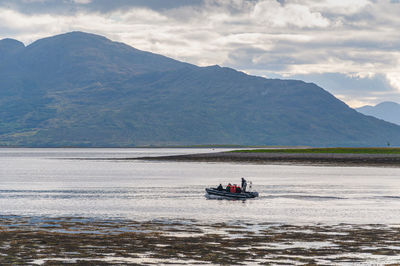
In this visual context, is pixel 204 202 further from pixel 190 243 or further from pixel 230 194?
pixel 190 243

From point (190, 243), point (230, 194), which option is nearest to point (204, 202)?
point (230, 194)

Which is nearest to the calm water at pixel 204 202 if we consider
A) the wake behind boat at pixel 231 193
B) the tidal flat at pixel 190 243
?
the wake behind boat at pixel 231 193

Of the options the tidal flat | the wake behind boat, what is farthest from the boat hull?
the tidal flat

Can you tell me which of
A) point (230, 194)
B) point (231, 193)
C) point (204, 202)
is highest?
point (231, 193)

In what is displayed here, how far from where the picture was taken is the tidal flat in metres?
31.6

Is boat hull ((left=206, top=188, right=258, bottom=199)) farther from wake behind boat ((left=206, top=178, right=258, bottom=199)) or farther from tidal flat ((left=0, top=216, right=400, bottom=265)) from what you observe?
tidal flat ((left=0, top=216, right=400, bottom=265))

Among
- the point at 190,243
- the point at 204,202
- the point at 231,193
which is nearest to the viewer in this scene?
the point at 190,243

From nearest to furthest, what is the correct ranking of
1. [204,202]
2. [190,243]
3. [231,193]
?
[190,243] < [204,202] < [231,193]

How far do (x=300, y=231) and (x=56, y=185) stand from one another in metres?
62.9

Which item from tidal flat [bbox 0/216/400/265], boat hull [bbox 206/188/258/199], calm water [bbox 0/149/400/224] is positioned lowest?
tidal flat [bbox 0/216/400/265]

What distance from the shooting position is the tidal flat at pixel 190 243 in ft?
104

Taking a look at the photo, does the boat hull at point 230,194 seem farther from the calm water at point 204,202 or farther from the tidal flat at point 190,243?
the tidal flat at point 190,243

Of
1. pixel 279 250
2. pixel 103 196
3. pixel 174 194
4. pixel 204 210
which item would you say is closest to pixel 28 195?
pixel 103 196

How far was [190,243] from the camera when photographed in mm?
36812
